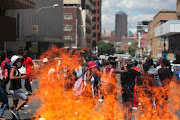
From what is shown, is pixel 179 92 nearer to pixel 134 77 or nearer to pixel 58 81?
pixel 58 81

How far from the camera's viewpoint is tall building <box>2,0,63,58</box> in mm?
41656

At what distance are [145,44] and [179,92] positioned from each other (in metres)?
104

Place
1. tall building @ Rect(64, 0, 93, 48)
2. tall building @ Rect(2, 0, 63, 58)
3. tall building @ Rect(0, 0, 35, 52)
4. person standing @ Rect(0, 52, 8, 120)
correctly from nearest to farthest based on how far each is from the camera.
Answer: person standing @ Rect(0, 52, 8, 120) < tall building @ Rect(0, 0, 35, 52) < tall building @ Rect(2, 0, 63, 58) < tall building @ Rect(64, 0, 93, 48)

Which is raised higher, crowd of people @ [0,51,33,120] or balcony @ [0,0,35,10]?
balcony @ [0,0,35,10]

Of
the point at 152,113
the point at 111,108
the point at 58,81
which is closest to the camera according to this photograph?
the point at 111,108

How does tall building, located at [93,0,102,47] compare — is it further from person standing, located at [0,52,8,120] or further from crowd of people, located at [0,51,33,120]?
crowd of people, located at [0,51,33,120]

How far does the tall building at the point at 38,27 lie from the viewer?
41.7m

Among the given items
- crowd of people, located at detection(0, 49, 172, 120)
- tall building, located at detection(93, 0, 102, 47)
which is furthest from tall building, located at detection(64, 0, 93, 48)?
crowd of people, located at detection(0, 49, 172, 120)

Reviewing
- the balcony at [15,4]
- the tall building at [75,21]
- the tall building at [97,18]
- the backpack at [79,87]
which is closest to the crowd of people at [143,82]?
the backpack at [79,87]

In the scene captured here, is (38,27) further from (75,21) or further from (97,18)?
(97,18)

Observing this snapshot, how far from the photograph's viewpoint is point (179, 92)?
12.8 metres

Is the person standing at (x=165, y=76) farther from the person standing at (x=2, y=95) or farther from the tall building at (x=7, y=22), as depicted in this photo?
the tall building at (x=7, y=22)

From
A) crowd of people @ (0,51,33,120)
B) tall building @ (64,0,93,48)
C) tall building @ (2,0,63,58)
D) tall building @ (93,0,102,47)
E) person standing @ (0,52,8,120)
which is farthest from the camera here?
tall building @ (93,0,102,47)

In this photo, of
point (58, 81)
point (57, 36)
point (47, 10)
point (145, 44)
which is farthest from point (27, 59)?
point (145, 44)
